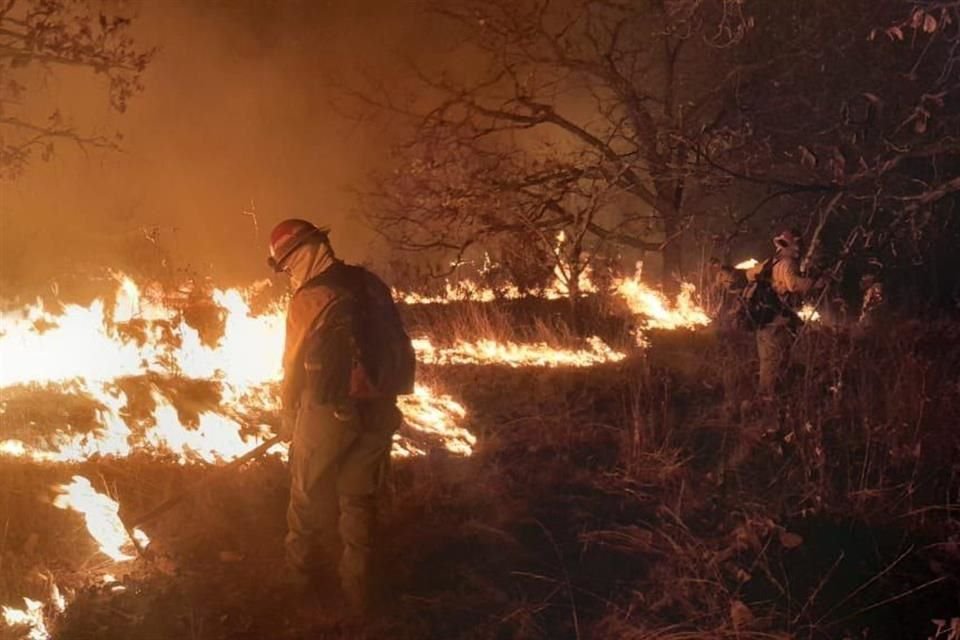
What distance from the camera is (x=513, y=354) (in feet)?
31.5

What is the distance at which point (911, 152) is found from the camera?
5062 mm

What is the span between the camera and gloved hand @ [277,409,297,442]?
167 inches

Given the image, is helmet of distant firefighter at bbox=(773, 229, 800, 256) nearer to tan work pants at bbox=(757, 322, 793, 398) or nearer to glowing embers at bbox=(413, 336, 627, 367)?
tan work pants at bbox=(757, 322, 793, 398)

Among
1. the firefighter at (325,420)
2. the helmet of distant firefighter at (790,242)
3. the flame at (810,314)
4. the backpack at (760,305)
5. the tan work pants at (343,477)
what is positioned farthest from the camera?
the backpack at (760,305)

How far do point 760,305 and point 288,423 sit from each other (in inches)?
167

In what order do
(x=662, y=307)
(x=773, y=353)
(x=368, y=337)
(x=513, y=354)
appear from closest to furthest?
(x=368, y=337)
(x=773, y=353)
(x=513, y=354)
(x=662, y=307)

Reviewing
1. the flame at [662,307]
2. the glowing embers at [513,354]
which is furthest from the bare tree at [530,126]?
the glowing embers at [513,354]

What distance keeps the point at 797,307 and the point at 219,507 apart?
474 centimetres

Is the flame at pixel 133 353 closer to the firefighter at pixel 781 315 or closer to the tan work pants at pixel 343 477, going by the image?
the tan work pants at pixel 343 477

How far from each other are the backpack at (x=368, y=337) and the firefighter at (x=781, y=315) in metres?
3.73

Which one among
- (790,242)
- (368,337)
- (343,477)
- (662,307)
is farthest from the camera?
(662,307)

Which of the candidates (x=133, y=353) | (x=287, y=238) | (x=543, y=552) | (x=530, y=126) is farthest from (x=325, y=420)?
(x=530, y=126)

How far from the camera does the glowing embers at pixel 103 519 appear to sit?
4.92 m

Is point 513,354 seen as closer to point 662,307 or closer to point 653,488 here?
point 662,307
